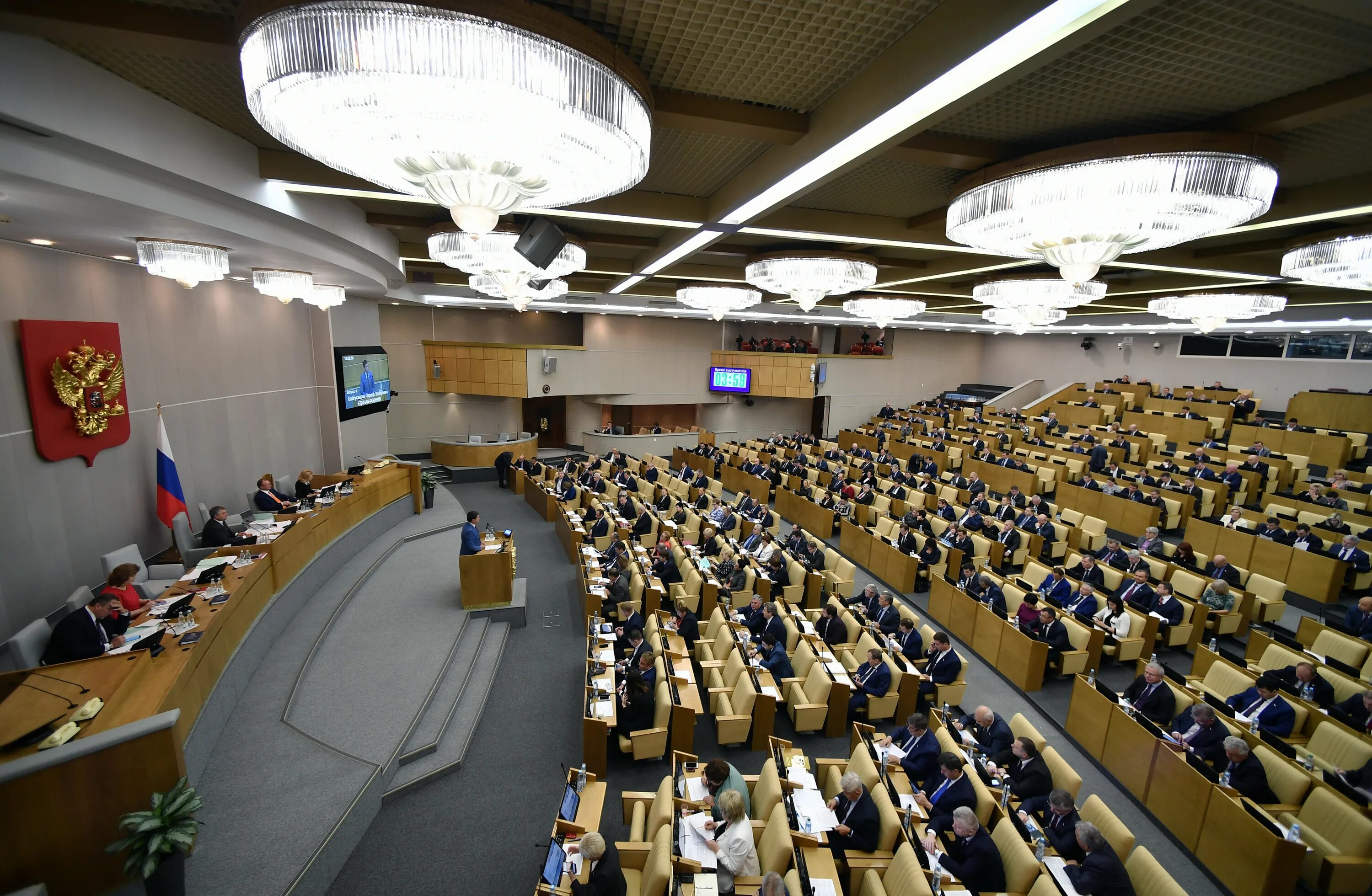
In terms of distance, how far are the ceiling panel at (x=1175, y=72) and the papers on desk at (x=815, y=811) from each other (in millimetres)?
5090

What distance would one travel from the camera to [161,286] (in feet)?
25.9

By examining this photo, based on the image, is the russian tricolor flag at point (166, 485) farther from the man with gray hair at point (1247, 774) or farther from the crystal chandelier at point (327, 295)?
the man with gray hair at point (1247, 774)

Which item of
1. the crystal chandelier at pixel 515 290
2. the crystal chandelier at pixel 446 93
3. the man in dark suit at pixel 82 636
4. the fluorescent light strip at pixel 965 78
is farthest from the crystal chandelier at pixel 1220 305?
the man in dark suit at pixel 82 636

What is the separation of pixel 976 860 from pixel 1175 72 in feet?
16.6

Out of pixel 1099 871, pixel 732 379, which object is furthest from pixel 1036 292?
pixel 732 379

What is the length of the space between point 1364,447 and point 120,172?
2168 cm

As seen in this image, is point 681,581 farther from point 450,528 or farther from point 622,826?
point 450,528

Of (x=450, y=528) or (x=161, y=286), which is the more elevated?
(x=161, y=286)

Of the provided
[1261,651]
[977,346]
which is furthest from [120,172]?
[977,346]

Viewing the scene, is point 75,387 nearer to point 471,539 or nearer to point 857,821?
point 471,539

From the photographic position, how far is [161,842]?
3537mm

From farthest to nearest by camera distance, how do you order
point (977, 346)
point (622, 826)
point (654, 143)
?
point (977, 346) → point (622, 826) → point (654, 143)

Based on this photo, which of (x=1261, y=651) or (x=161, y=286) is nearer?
(x=1261, y=651)

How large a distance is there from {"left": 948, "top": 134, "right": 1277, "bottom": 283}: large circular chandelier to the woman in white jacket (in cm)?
418
